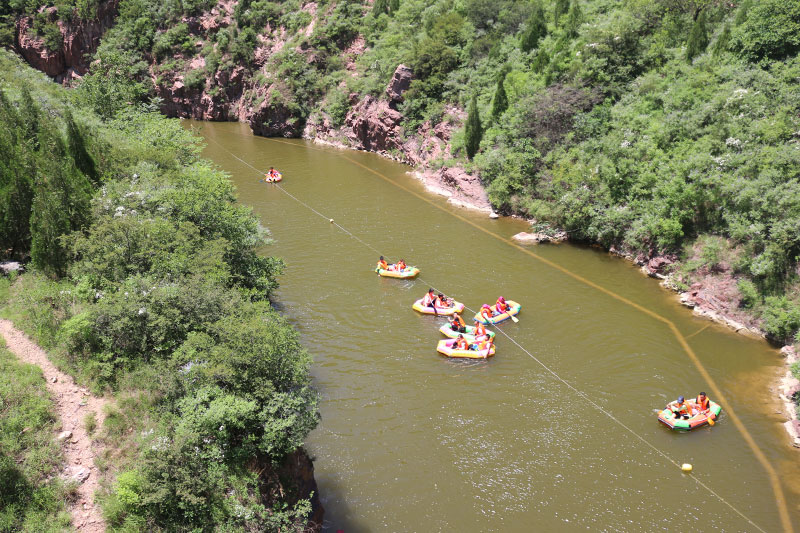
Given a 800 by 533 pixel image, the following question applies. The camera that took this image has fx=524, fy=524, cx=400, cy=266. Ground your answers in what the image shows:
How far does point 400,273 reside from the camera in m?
24.2

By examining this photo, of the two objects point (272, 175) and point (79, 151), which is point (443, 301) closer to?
point (79, 151)

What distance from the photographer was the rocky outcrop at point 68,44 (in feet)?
219

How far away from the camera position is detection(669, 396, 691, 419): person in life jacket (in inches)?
612

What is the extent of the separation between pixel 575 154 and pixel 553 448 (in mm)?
19433

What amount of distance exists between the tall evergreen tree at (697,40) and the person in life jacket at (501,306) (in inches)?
793

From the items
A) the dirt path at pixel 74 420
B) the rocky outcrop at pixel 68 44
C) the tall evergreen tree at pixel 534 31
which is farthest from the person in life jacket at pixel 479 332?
the rocky outcrop at pixel 68 44

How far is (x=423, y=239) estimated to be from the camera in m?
28.3

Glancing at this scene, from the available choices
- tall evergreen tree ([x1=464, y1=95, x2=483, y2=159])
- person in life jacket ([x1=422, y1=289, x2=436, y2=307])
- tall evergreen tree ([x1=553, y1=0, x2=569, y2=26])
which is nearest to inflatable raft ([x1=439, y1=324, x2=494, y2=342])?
person in life jacket ([x1=422, y1=289, x2=436, y2=307])

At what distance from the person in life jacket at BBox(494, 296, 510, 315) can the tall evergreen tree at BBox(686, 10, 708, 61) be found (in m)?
20.1

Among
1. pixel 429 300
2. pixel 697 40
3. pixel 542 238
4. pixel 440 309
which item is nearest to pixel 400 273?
pixel 429 300

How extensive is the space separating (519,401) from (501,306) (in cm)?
512

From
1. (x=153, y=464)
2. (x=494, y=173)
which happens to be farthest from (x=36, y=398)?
(x=494, y=173)

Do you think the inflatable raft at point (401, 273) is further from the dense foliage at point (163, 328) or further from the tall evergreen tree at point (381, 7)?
the tall evergreen tree at point (381, 7)

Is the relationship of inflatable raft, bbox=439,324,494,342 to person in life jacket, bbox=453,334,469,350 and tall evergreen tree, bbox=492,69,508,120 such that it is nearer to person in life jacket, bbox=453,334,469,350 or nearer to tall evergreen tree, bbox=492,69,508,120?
person in life jacket, bbox=453,334,469,350
